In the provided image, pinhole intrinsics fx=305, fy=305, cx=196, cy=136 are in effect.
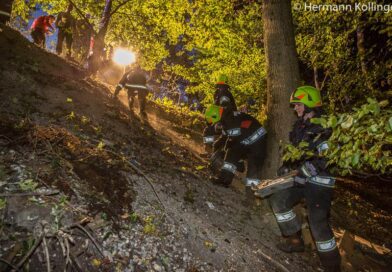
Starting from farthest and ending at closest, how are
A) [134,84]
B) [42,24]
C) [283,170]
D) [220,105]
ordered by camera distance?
[42,24]
[134,84]
[220,105]
[283,170]

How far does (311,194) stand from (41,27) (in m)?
10.5

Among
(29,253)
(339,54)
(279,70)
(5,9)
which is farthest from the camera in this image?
(339,54)

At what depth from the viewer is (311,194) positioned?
13.8ft

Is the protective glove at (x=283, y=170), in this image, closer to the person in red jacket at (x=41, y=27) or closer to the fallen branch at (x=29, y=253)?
the fallen branch at (x=29, y=253)

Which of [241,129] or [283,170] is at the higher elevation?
[241,129]

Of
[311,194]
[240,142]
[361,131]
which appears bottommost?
[311,194]

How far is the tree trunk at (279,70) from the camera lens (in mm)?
5027

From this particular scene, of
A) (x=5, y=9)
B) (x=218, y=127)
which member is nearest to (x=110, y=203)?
(x=218, y=127)

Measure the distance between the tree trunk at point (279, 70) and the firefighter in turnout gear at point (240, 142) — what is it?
1.80 ft

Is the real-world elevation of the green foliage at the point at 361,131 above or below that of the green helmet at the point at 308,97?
below

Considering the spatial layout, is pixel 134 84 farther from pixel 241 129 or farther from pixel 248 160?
pixel 248 160

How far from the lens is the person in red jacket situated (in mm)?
10523

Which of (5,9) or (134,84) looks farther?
(134,84)

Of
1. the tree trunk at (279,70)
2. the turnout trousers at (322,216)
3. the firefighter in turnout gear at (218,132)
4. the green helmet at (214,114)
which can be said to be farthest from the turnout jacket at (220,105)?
the turnout trousers at (322,216)
